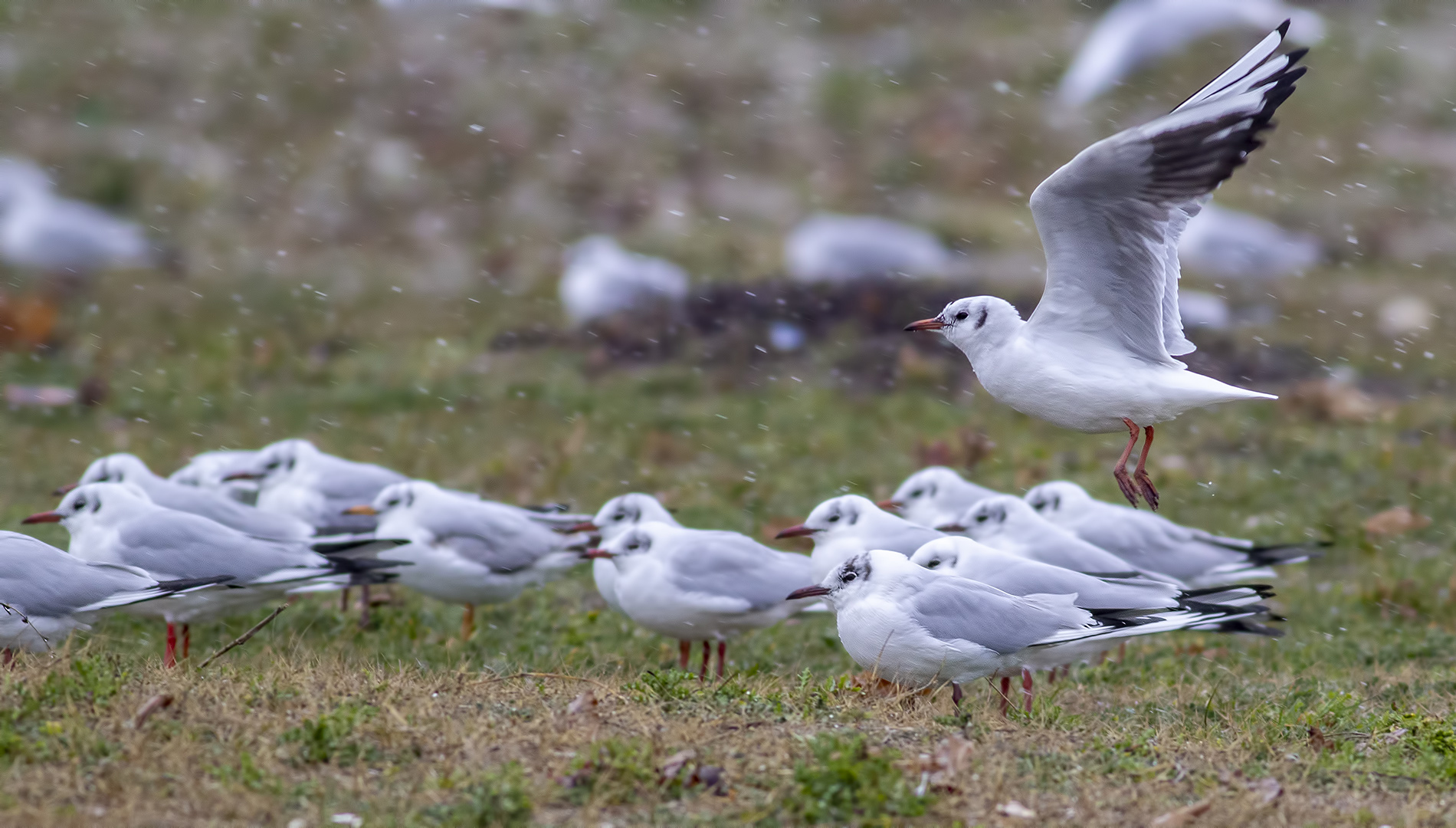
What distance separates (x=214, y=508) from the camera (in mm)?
7543

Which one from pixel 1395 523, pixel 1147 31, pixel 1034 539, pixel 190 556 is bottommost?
pixel 190 556

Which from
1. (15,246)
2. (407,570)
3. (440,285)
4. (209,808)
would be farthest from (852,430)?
(15,246)

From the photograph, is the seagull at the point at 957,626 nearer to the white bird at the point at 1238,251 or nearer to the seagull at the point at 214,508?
the seagull at the point at 214,508

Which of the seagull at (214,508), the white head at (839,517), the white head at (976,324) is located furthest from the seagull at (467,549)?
the white head at (976,324)

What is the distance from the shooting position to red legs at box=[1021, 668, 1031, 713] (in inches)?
223

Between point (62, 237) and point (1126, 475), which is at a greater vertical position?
→ point (62, 237)

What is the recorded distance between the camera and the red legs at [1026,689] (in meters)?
5.68

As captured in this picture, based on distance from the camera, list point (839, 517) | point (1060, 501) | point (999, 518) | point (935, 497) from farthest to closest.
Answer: point (935, 497) → point (1060, 501) → point (999, 518) → point (839, 517)

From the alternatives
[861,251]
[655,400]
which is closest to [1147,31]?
[861,251]

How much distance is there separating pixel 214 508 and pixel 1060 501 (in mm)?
4855

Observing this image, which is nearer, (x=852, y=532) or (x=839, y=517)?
(x=852, y=532)

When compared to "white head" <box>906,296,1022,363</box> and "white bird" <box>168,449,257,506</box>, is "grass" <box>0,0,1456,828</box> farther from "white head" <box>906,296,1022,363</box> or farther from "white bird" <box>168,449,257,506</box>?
"white head" <box>906,296,1022,363</box>

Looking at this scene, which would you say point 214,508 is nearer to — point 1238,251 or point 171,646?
point 171,646

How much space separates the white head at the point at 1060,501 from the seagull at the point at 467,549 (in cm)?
282
